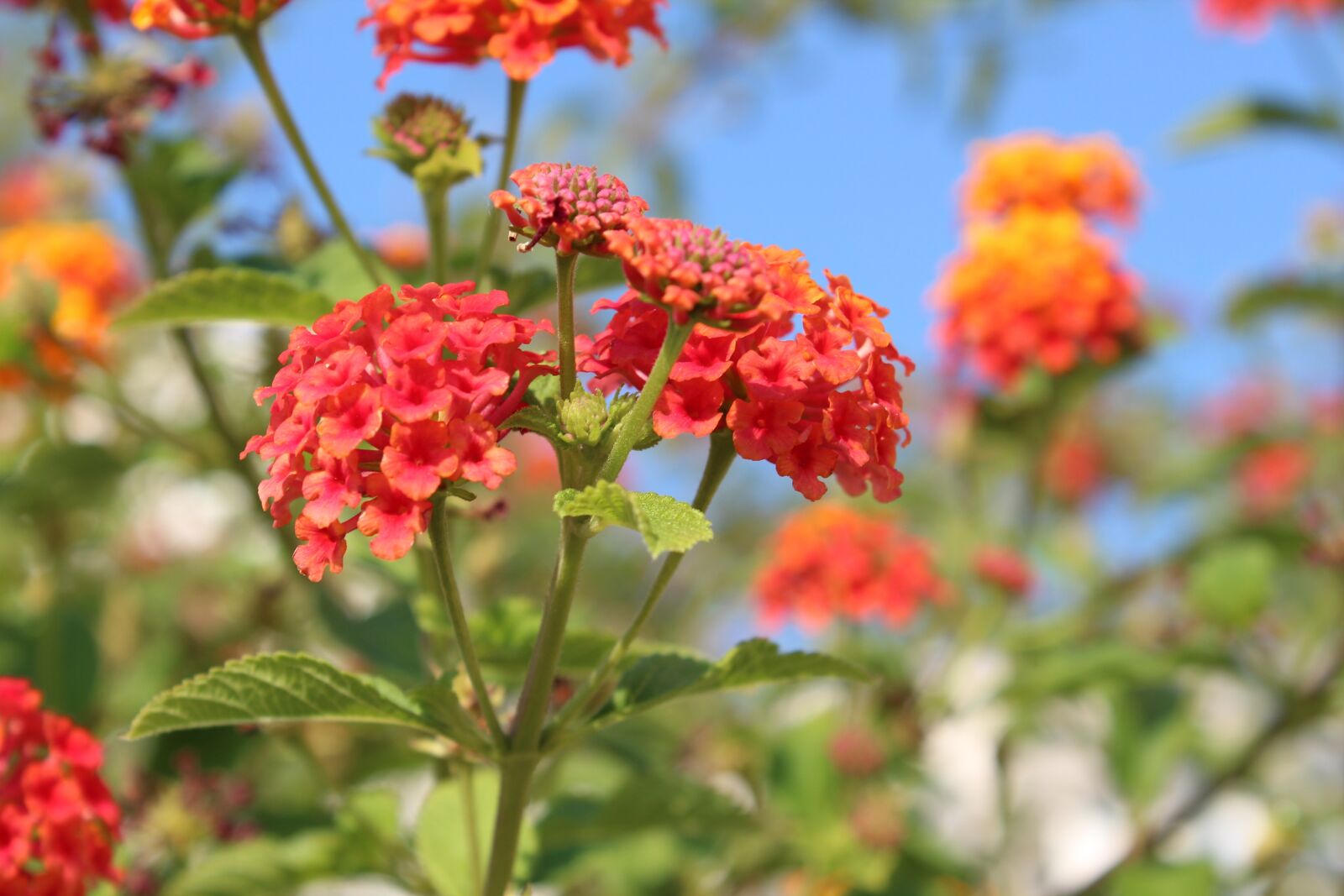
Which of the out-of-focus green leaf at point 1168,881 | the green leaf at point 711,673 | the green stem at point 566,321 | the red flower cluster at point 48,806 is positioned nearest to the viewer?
the green stem at point 566,321

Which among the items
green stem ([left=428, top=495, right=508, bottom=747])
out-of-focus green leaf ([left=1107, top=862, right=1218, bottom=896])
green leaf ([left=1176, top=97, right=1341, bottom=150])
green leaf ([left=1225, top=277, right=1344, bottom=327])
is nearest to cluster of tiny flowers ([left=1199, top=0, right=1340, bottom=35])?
green leaf ([left=1176, top=97, right=1341, bottom=150])

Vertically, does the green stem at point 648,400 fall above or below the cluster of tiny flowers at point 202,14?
below

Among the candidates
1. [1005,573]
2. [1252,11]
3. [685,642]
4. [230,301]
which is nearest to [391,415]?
[230,301]

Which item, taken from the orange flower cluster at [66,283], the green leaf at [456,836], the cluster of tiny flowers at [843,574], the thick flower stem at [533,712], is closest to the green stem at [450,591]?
the thick flower stem at [533,712]

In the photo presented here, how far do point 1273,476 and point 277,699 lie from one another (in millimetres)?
3807

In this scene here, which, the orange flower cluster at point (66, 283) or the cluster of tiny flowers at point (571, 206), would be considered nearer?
the cluster of tiny flowers at point (571, 206)

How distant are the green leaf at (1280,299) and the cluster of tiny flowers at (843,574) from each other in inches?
43.3

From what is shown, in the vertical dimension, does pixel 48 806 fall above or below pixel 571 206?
below

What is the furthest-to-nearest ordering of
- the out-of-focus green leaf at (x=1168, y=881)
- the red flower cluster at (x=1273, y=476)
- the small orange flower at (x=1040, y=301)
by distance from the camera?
the red flower cluster at (x=1273, y=476) → the small orange flower at (x=1040, y=301) → the out-of-focus green leaf at (x=1168, y=881)

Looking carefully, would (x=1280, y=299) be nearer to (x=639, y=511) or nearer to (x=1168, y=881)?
(x=1168, y=881)

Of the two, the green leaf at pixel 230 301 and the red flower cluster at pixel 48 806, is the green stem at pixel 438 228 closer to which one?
the green leaf at pixel 230 301

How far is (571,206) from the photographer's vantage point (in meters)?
0.98

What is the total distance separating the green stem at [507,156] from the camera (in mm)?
1433

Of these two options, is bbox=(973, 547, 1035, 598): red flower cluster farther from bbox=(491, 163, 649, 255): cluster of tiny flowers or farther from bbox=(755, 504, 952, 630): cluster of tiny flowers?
bbox=(491, 163, 649, 255): cluster of tiny flowers
